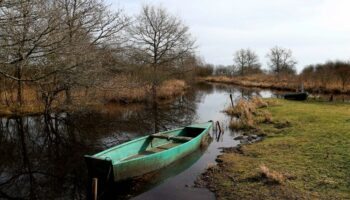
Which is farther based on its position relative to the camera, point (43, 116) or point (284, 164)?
point (43, 116)

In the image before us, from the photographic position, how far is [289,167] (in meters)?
8.36

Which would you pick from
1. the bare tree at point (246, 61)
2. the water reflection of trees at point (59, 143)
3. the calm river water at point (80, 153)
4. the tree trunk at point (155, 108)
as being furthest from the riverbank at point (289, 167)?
the bare tree at point (246, 61)

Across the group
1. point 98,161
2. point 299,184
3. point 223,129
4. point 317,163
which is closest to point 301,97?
point 223,129

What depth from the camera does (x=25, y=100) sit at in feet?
68.6

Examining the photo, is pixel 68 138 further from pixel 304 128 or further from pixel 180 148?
pixel 304 128

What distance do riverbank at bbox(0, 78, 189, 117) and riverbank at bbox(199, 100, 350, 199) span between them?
9063 millimetres

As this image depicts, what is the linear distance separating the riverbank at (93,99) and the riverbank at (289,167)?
9.06 metres

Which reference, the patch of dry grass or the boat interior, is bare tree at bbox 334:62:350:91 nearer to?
the boat interior

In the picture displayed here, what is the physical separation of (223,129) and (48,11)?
8979 millimetres

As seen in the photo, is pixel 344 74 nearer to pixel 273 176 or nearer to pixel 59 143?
pixel 59 143

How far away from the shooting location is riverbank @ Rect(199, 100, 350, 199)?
22.8ft

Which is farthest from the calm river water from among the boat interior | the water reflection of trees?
the boat interior

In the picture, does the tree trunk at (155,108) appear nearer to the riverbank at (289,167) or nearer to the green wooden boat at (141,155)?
the green wooden boat at (141,155)

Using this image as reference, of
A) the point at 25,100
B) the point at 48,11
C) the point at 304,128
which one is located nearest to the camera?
the point at 48,11
